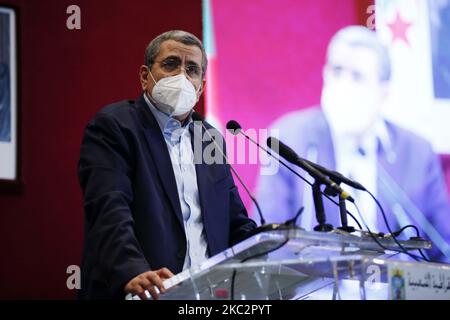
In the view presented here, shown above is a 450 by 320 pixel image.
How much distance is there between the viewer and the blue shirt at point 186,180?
278 cm

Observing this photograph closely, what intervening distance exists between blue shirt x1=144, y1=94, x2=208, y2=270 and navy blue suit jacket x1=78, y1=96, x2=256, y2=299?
0.03 metres

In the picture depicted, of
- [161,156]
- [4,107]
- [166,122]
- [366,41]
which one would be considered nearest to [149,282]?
[161,156]

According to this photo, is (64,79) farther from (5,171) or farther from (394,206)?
(394,206)

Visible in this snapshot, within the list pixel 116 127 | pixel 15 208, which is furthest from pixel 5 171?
pixel 116 127

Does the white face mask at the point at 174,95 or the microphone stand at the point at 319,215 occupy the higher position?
the white face mask at the point at 174,95

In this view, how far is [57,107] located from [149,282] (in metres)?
2.01

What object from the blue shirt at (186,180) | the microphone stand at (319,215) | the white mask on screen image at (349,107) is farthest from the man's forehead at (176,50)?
the white mask on screen image at (349,107)

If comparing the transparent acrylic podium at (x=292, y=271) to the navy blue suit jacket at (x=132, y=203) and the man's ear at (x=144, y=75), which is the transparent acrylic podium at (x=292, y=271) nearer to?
the navy blue suit jacket at (x=132, y=203)

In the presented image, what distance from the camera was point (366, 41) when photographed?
4.39 metres

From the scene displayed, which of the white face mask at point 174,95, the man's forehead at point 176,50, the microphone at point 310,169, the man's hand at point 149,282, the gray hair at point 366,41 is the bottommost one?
the man's hand at point 149,282

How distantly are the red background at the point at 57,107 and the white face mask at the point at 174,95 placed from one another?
44.0 inches

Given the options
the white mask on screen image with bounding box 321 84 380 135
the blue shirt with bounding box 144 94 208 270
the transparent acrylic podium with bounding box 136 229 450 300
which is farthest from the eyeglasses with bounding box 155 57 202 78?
the white mask on screen image with bounding box 321 84 380 135

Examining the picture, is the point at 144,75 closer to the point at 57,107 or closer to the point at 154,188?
the point at 154,188

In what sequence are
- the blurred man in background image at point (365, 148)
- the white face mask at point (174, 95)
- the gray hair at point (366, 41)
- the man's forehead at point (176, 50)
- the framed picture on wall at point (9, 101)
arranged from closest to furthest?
the white face mask at point (174, 95), the man's forehead at point (176, 50), the framed picture on wall at point (9, 101), the blurred man in background image at point (365, 148), the gray hair at point (366, 41)
